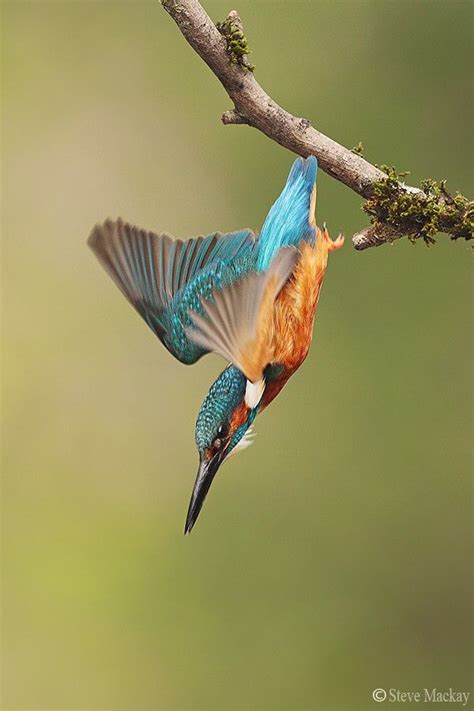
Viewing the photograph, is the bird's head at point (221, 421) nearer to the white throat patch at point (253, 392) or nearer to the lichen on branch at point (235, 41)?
the white throat patch at point (253, 392)

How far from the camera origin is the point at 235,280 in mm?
2098

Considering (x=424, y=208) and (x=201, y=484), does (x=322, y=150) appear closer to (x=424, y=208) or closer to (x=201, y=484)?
(x=424, y=208)

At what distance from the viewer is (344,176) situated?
6.23 ft

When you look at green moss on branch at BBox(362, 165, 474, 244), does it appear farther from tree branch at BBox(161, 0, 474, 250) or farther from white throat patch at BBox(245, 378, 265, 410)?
white throat patch at BBox(245, 378, 265, 410)

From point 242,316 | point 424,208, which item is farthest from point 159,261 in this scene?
point 424,208

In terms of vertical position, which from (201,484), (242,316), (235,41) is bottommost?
(201,484)

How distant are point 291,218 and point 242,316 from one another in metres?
0.53

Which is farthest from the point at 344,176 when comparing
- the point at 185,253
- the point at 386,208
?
the point at 185,253

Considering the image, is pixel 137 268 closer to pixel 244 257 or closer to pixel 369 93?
pixel 244 257

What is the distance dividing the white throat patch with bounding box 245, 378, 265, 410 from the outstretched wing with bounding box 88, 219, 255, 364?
286mm

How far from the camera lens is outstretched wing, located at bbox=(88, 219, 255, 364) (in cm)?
226

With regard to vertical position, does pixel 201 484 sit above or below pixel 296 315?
below

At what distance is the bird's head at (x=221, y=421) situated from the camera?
2207 mm

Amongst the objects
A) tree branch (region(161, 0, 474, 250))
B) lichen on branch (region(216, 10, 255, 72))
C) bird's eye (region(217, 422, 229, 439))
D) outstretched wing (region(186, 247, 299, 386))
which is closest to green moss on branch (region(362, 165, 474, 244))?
tree branch (region(161, 0, 474, 250))
